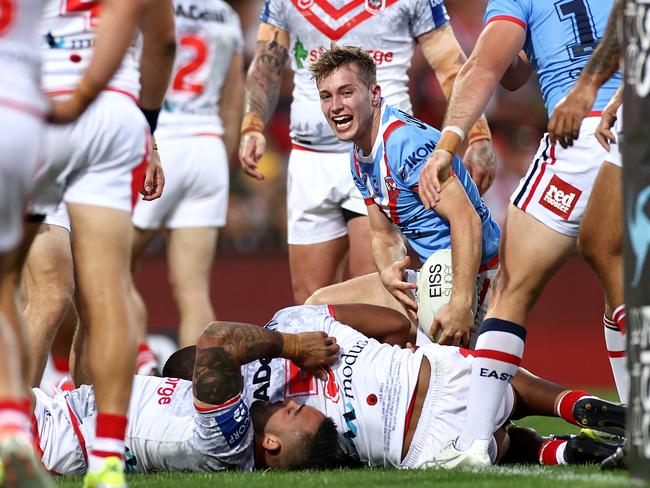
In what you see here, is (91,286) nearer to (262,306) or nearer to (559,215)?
(559,215)

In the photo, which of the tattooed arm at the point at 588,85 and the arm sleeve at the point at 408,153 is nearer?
the tattooed arm at the point at 588,85

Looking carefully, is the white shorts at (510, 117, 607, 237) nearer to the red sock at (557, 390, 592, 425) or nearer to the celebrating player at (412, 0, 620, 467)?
the celebrating player at (412, 0, 620, 467)

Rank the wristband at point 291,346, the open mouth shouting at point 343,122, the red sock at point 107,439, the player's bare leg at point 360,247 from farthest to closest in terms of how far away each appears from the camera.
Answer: the player's bare leg at point 360,247, the open mouth shouting at point 343,122, the wristband at point 291,346, the red sock at point 107,439

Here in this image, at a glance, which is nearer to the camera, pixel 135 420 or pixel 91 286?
pixel 91 286

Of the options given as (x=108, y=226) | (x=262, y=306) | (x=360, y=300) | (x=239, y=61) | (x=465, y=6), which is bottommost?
(x=262, y=306)

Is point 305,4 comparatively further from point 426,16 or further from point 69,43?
point 69,43

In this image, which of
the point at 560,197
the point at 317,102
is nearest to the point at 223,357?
the point at 560,197

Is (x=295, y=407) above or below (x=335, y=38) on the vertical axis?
below

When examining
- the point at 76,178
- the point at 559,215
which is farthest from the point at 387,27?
the point at 76,178

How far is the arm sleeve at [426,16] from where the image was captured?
7266 millimetres

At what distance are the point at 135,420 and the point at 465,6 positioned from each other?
39.0ft

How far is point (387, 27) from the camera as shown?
728 cm

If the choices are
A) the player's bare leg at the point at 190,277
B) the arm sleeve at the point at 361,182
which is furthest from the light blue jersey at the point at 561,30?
the player's bare leg at the point at 190,277

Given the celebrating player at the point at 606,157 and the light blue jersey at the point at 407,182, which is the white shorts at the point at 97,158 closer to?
the celebrating player at the point at 606,157
